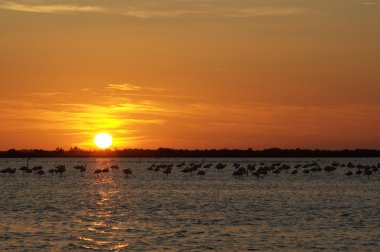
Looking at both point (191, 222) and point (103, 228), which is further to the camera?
point (191, 222)

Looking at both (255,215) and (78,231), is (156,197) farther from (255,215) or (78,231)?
(78,231)

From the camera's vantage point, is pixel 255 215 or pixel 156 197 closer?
pixel 255 215

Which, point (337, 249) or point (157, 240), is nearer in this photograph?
point (337, 249)

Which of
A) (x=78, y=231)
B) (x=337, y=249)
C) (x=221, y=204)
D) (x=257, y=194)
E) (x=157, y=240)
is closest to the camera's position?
(x=337, y=249)

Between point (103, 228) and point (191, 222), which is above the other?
point (191, 222)

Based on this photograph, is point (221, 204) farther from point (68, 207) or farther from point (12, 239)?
point (12, 239)

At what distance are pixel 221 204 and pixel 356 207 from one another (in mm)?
9664

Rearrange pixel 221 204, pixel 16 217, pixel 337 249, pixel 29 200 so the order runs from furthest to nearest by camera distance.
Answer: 1. pixel 29 200
2. pixel 221 204
3. pixel 16 217
4. pixel 337 249

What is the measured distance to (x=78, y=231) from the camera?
38.4m

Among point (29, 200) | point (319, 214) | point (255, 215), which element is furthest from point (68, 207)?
point (319, 214)

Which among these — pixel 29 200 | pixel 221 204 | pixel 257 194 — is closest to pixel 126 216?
pixel 221 204

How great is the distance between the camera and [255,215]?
46281 millimetres

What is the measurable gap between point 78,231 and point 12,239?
4.27m

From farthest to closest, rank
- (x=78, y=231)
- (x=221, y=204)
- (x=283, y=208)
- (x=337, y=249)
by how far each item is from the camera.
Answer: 1. (x=221, y=204)
2. (x=283, y=208)
3. (x=78, y=231)
4. (x=337, y=249)
